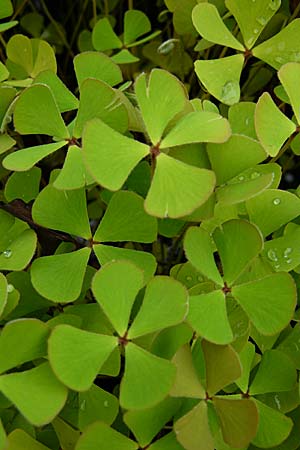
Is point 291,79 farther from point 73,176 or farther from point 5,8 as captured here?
point 5,8

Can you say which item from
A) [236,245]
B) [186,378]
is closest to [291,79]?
[236,245]

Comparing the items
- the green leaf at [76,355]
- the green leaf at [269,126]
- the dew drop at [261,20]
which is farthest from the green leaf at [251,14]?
the green leaf at [76,355]

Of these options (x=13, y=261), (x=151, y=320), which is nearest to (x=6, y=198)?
(x=13, y=261)

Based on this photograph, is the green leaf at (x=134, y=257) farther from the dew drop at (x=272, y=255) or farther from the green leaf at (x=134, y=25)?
the green leaf at (x=134, y=25)

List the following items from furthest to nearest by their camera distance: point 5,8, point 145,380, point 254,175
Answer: point 5,8 → point 254,175 → point 145,380

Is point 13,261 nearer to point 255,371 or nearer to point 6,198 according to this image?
point 6,198
